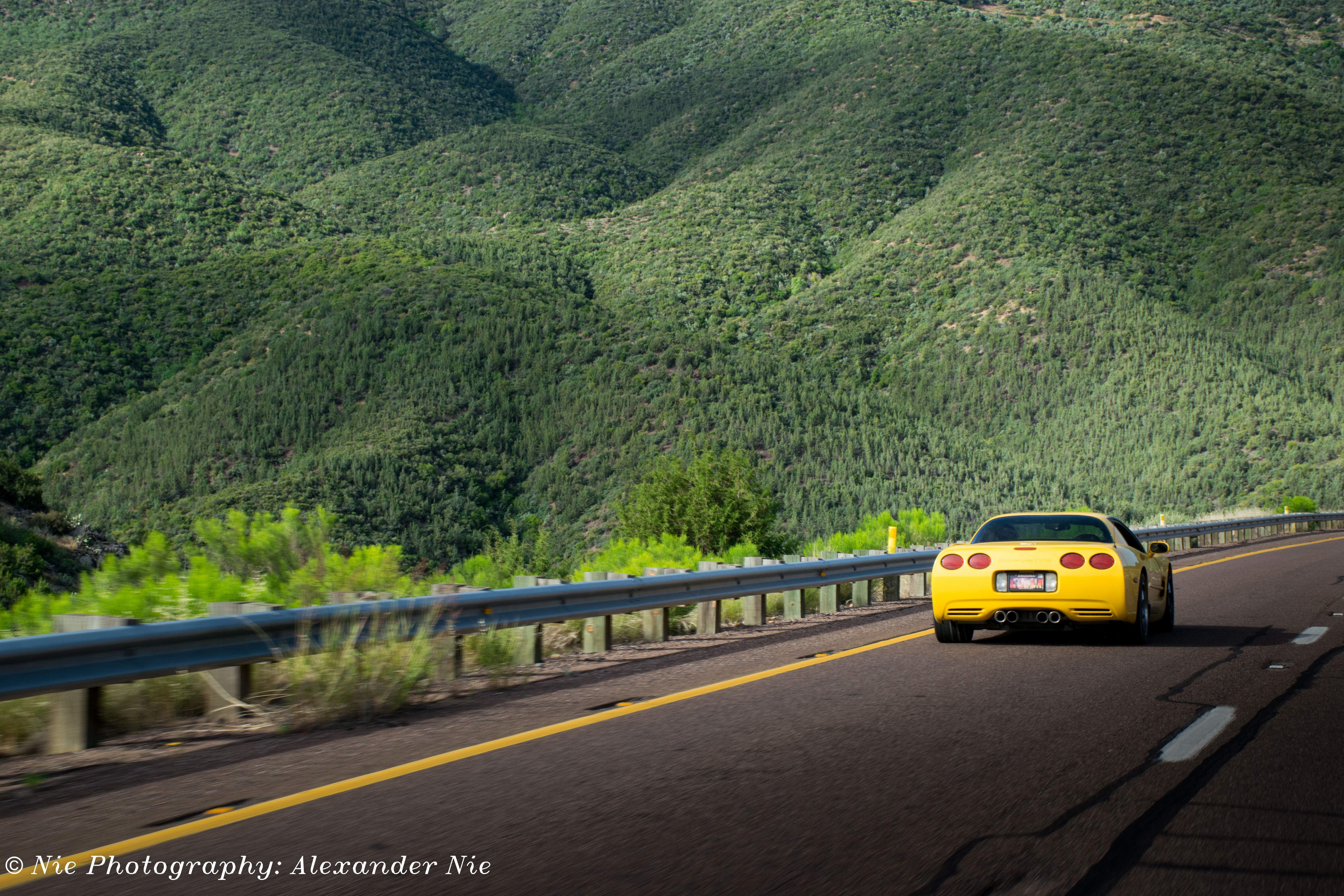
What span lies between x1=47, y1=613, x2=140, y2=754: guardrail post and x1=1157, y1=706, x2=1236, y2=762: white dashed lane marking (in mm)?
5530

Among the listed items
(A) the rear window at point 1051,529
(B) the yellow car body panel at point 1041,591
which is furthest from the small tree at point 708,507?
(B) the yellow car body panel at point 1041,591

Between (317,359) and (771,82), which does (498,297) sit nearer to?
(317,359)

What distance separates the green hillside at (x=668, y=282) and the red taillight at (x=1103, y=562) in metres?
40.3

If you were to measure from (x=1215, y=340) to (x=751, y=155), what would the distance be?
49.2 meters

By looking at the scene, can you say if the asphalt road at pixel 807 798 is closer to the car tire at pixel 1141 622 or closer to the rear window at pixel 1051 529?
the car tire at pixel 1141 622

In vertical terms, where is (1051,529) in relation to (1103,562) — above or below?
above

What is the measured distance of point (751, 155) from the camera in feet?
355

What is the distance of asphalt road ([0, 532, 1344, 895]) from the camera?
4184 millimetres

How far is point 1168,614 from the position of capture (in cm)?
1220

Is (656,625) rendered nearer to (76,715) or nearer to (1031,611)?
(1031,611)

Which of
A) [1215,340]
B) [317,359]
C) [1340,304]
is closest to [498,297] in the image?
[317,359]

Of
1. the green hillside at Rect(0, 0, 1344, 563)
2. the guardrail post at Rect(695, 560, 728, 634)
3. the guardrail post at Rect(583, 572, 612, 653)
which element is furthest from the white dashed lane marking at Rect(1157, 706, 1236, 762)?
the green hillside at Rect(0, 0, 1344, 563)

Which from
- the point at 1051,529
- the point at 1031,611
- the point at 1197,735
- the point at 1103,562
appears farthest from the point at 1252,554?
the point at 1197,735

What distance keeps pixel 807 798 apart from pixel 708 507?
26643 millimetres
